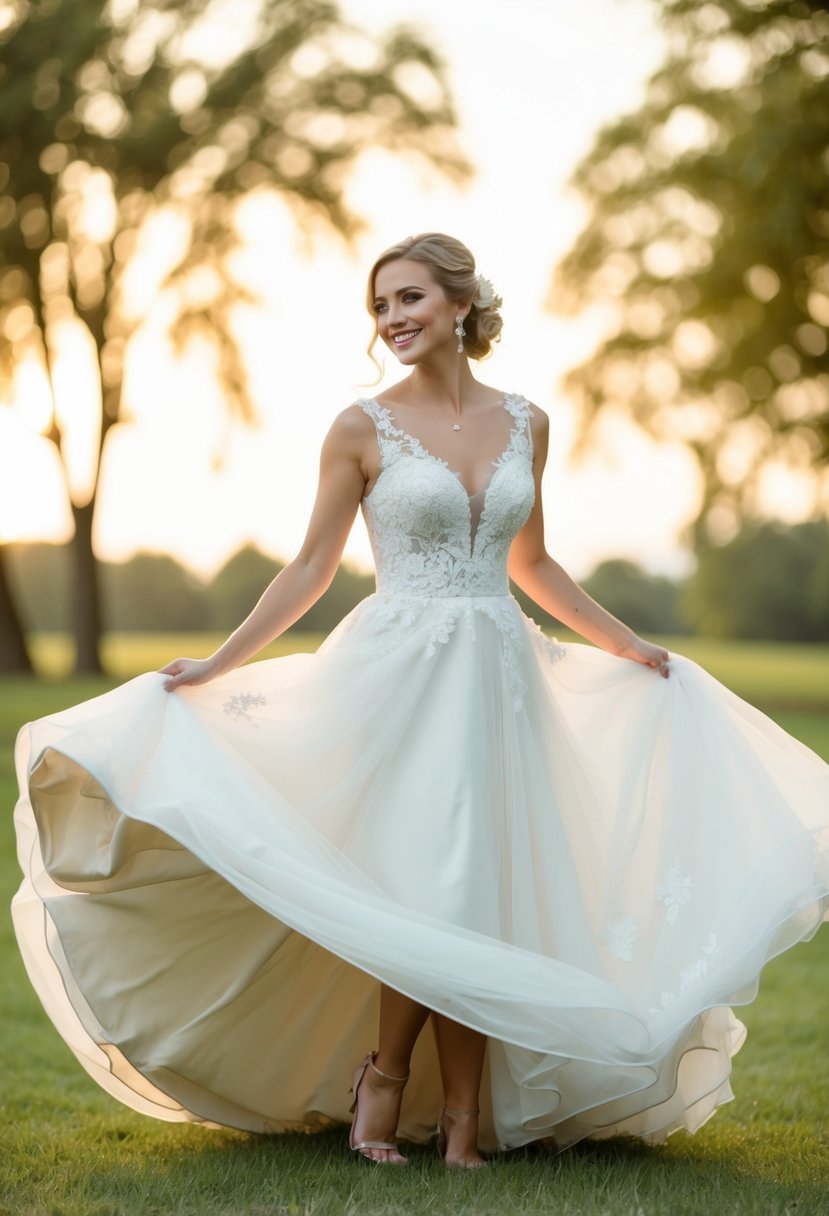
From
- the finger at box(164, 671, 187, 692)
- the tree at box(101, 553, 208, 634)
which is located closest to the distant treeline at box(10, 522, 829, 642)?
the tree at box(101, 553, 208, 634)

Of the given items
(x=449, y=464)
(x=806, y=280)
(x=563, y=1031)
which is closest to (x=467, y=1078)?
(x=563, y=1031)

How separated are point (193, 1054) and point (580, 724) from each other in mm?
1467

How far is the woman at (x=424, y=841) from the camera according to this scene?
3.49 m

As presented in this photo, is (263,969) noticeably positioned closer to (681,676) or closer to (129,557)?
(681,676)

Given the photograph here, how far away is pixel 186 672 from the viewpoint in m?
3.84

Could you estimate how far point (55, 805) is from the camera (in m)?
3.65

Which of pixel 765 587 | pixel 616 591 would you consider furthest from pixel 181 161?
pixel 765 587

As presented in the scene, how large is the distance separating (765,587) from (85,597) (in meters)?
22.3

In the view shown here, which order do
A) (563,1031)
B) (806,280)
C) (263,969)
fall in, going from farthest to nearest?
(806,280) < (263,969) < (563,1031)

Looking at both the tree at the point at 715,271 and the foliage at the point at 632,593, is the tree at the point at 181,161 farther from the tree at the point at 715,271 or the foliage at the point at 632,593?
the foliage at the point at 632,593

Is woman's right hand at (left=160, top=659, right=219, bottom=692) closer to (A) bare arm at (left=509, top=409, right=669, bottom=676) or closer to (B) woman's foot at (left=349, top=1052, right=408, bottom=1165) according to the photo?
(A) bare arm at (left=509, top=409, right=669, bottom=676)

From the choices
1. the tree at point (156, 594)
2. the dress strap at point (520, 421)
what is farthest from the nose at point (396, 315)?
the tree at point (156, 594)

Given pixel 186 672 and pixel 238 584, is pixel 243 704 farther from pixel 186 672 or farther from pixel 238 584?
pixel 238 584

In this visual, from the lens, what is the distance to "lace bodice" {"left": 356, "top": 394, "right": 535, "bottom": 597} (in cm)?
391
